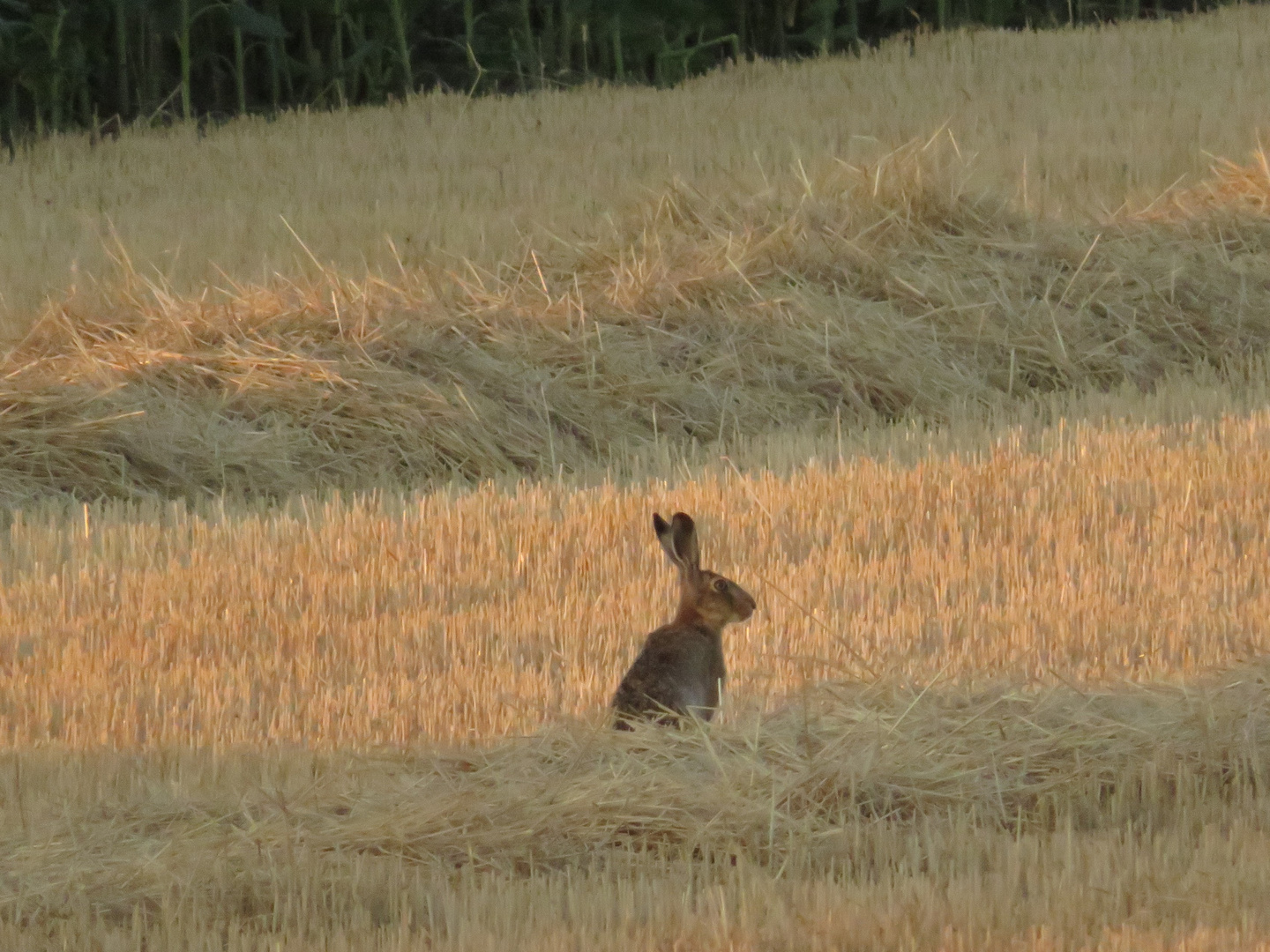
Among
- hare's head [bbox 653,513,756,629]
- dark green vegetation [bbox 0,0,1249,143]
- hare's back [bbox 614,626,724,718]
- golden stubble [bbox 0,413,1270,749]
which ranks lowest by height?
golden stubble [bbox 0,413,1270,749]

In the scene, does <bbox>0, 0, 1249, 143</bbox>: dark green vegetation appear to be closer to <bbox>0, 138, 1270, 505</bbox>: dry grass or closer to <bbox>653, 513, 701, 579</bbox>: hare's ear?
<bbox>0, 138, 1270, 505</bbox>: dry grass

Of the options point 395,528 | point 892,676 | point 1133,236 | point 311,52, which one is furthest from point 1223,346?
point 311,52

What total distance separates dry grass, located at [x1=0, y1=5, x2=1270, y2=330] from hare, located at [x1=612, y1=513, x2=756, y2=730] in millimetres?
5571

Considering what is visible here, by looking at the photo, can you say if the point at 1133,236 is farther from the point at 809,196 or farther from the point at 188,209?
the point at 188,209

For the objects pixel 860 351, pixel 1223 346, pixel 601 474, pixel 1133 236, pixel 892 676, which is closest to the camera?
pixel 892 676

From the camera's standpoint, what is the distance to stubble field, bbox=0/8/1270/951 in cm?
375

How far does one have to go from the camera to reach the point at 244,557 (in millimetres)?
6766

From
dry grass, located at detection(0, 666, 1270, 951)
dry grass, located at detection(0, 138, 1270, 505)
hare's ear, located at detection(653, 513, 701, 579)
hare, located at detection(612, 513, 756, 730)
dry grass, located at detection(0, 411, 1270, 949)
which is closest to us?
dry grass, located at detection(0, 666, 1270, 951)

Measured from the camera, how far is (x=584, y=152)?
14.2 metres

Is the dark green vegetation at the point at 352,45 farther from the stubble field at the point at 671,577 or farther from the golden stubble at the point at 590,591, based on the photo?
the golden stubble at the point at 590,591

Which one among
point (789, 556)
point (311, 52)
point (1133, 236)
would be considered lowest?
point (789, 556)

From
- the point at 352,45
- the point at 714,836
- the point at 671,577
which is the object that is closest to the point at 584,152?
the point at 671,577

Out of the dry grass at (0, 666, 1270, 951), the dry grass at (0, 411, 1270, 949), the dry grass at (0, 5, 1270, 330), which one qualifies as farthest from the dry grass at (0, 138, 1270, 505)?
the dry grass at (0, 666, 1270, 951)

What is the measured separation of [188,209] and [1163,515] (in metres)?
8.11
